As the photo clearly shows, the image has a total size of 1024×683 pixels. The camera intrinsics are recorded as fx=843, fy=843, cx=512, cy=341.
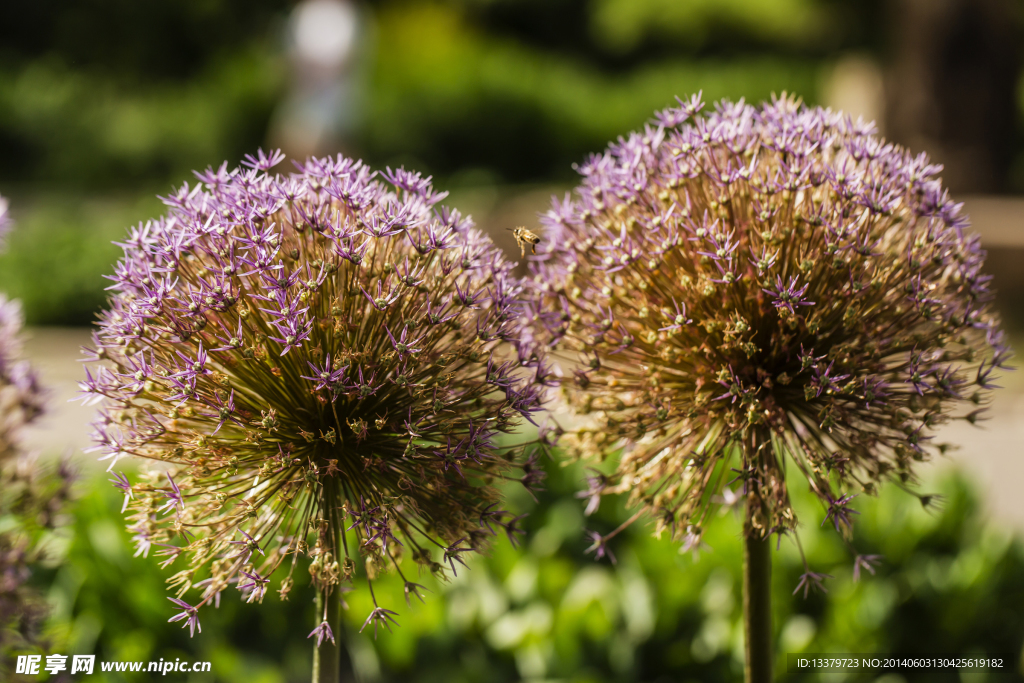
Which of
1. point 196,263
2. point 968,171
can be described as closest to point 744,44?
point 968,171

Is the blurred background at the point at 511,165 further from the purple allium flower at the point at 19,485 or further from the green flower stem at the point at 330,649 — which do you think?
the green flower stem at the point at 330,649

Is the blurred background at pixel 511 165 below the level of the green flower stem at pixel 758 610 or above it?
above

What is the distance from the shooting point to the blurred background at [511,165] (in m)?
3.85

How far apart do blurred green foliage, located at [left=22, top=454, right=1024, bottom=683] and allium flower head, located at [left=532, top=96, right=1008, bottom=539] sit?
1077 mm

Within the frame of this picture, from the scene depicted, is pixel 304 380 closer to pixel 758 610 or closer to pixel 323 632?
pixel 323 632

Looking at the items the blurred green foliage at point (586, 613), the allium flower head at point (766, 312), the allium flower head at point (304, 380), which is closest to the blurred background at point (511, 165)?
the blurred green foliage at point (586, 613)

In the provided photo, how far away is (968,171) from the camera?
553 inches

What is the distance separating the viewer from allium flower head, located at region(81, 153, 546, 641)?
85.7 inches

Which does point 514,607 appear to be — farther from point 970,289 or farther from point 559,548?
point 970,289

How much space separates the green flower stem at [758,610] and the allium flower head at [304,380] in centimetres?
83

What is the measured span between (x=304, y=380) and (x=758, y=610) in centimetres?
152

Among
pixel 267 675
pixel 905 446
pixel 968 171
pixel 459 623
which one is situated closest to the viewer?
pixel 905 446

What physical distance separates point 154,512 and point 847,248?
6.82 feet

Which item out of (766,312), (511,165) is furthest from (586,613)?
(511,165)
